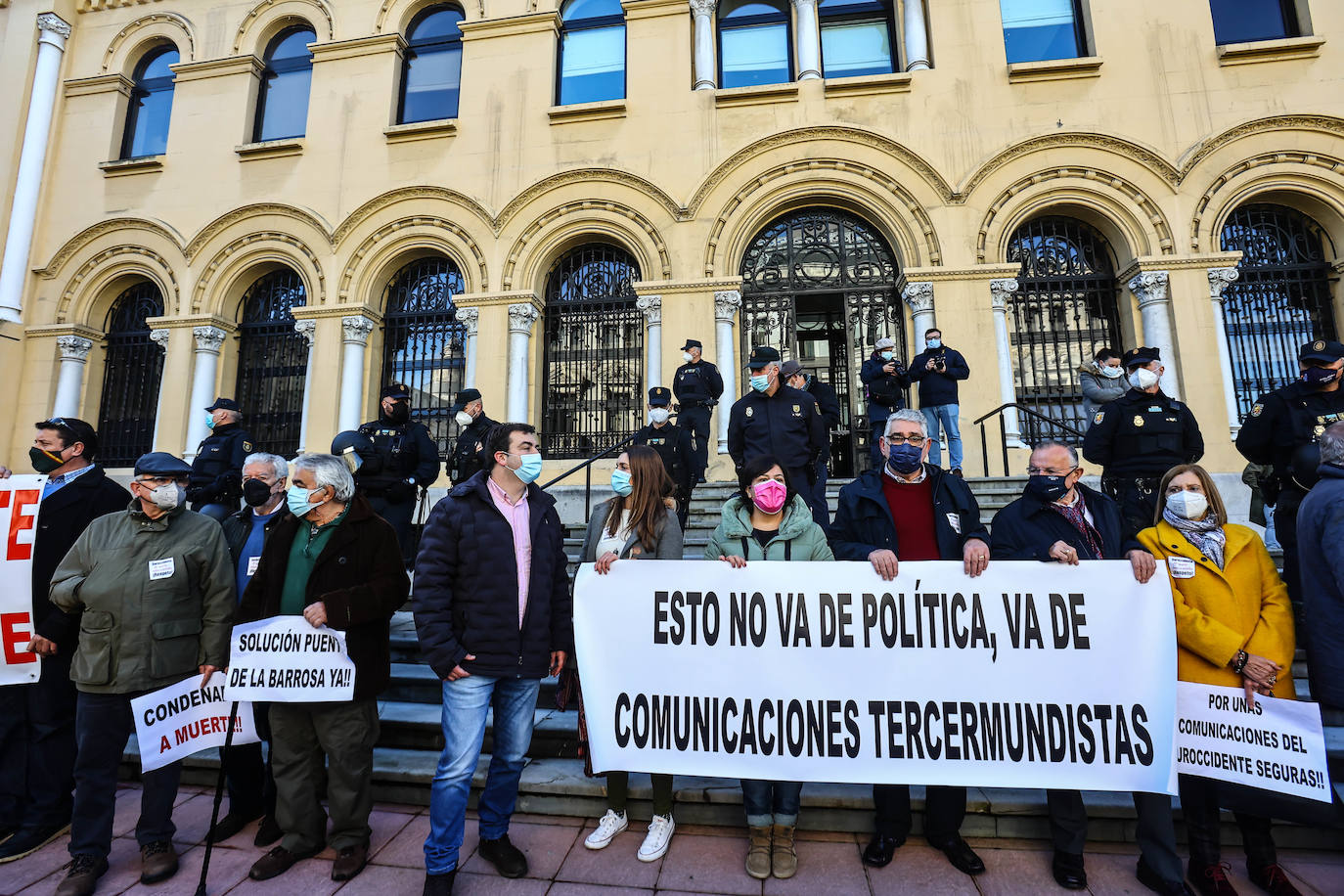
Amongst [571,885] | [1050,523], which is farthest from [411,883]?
[1050,523]

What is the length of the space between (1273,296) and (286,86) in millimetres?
17168

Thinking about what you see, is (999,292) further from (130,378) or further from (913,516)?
(130,378)

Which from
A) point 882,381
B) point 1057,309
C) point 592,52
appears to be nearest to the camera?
point 882,381

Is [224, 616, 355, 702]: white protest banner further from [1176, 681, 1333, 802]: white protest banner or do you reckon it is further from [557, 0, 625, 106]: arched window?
[557, 0, 625, 106]: arched window

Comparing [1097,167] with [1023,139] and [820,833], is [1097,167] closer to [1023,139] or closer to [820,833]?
[1023,139]

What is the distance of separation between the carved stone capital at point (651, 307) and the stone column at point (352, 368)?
15.6 feet

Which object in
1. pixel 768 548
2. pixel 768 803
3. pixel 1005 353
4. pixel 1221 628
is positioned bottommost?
pixel 768 803

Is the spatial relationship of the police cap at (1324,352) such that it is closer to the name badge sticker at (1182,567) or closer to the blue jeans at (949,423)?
the name badge sticker at (1182,567)

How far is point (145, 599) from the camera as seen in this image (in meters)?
3.30

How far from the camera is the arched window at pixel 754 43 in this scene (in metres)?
10.6

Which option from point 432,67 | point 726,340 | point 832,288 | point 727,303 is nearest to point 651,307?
point 727,303

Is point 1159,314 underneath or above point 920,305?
underneath

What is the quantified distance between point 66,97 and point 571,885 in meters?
17.1

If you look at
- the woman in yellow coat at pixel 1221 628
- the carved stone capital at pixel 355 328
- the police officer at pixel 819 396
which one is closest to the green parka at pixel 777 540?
the woman in yellow coat at pixel 1221 628
